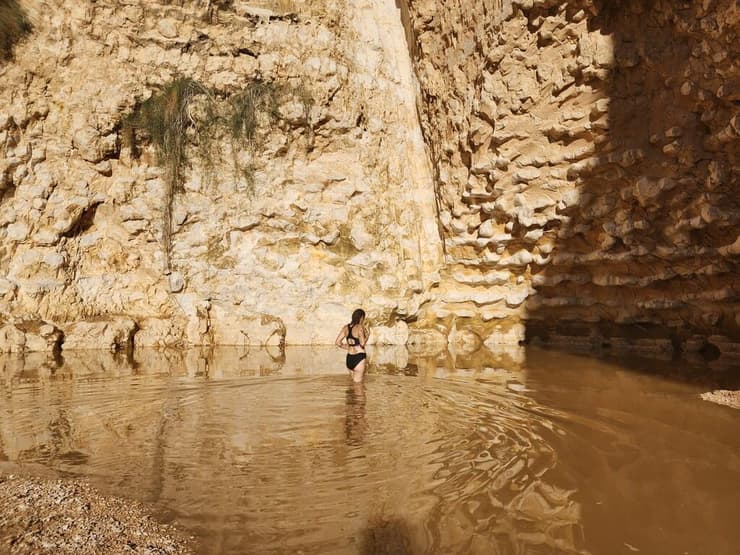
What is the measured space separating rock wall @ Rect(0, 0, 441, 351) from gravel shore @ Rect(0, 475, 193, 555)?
Result: 25.5ft

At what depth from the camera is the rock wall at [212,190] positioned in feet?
35.2

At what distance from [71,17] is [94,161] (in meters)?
3.26

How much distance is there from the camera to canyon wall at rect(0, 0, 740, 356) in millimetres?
9172

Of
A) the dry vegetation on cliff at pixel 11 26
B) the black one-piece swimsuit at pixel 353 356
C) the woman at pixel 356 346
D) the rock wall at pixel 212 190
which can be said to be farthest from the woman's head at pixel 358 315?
the dry vegetation on cliff at pixel 11 26

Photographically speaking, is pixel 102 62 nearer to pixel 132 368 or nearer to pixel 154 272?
pixel 154 272

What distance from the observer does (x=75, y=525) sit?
2.46m

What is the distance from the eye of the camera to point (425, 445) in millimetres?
3994

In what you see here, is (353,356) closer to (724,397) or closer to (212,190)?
(724,397)

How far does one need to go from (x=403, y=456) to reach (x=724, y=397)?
11.6ft

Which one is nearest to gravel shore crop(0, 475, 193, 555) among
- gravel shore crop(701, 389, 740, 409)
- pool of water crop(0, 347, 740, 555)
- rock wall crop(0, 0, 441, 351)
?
pool of water crop(0, 347, 740, 555)

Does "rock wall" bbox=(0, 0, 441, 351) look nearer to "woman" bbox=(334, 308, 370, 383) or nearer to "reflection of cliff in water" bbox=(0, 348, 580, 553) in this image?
"reflection of cliff in water" bbox=(0, 348, 580, 553)

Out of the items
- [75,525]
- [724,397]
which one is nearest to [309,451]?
[75,525]

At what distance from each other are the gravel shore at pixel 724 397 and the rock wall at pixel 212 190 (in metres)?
6.36

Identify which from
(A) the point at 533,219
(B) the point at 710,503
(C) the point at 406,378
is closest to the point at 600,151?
(A) the point at 533,219
